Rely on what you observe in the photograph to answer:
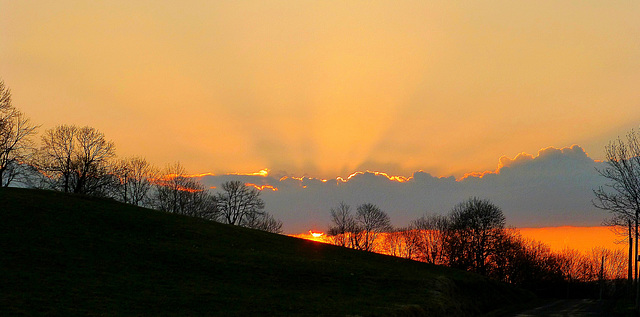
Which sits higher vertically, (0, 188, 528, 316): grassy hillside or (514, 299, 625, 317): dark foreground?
(0, 188, 528, 316): grassy hillside

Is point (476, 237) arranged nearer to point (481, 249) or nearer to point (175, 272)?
point (481, 249)

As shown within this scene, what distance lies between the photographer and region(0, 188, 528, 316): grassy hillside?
3017cm

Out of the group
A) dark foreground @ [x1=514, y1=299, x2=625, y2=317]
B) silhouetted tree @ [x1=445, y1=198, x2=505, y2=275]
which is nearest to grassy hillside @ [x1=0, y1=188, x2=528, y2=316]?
dark foreground @ [x1=514, y1=299, x2=625, y2=317]

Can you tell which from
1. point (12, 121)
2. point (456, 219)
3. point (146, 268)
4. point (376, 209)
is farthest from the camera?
point (376, 209)

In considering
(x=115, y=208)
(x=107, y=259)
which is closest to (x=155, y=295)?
(x=107, y=259)

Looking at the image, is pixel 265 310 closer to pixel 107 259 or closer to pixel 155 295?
pixel 155 295

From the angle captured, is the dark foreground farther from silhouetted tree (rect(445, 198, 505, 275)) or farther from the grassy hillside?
silhouetted tree (rect(445, 198, 505, 275))

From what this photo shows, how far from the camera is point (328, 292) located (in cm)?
4119

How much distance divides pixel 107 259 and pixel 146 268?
3.52 metres

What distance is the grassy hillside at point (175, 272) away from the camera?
30172 mm

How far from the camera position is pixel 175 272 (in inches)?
1615

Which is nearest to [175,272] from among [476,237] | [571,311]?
[571,311]

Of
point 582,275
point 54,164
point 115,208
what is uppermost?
point 54,164

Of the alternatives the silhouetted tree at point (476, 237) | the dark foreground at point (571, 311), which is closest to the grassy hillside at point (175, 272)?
the dark foreground at point (571, 311)
